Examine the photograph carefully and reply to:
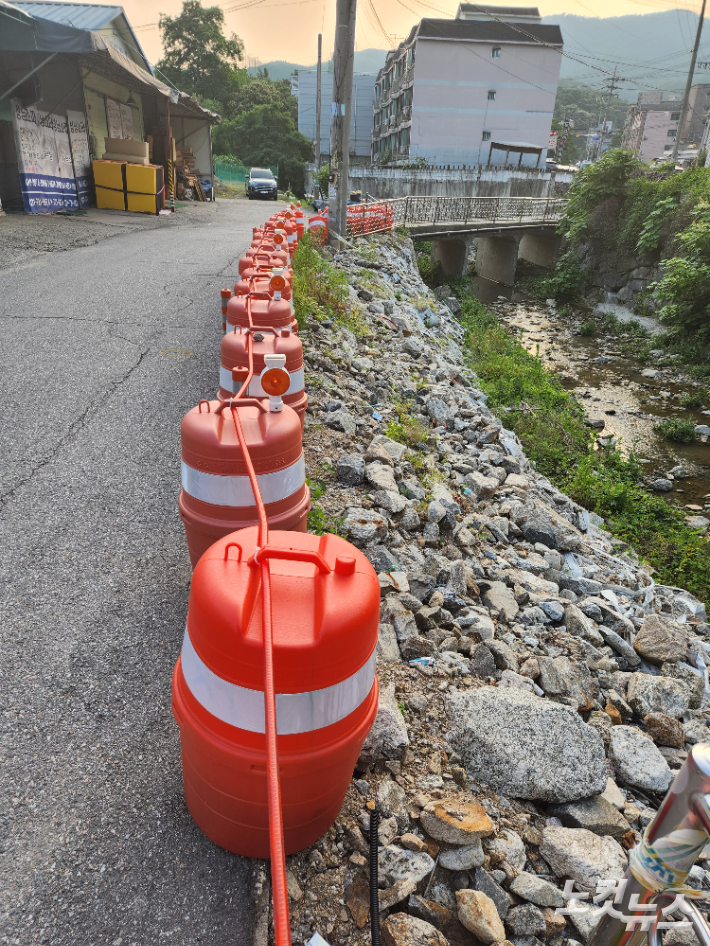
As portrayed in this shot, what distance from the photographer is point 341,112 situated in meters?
11.7

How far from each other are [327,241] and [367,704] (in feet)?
43.5

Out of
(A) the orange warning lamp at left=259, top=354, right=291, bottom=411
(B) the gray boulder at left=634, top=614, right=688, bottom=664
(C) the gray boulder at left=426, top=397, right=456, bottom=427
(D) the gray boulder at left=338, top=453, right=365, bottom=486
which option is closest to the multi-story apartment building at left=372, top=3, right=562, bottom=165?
(C) the gray boulder at left=426, top=397, right=456, bottom=427

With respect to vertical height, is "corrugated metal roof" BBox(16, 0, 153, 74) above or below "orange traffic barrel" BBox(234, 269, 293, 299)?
above

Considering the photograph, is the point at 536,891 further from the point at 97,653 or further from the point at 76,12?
the point at 76,12

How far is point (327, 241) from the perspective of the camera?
1357cm

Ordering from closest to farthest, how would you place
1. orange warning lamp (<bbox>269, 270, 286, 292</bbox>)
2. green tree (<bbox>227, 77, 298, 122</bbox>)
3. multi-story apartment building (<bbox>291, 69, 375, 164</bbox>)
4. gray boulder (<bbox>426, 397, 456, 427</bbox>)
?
orange warning lamp (<bbox>269, 270, 286, 292</bbox>) → gray boulder (<bbox>426, 397, 456, 427</bbox>) → green tree (<bbox>227, 77, 298, 122</bbox>) → multi-story apartment building (<bbox>291, 69, 375, 164</bbox>)

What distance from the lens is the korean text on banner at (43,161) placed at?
13.9 meters

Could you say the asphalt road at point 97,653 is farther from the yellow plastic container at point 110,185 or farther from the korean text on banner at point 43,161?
the yellow plastic container at point 110,185

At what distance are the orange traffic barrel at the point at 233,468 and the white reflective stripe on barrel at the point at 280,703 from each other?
0.89 meters

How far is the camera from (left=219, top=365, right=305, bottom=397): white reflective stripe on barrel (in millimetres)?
3348

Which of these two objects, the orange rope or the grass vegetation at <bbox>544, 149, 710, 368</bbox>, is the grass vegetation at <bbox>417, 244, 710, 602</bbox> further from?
the orange rope

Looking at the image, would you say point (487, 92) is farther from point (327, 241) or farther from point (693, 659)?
point (693, 659)

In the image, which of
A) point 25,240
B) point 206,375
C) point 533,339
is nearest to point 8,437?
point 206,375

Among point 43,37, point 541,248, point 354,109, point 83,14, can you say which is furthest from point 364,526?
point 354,109
